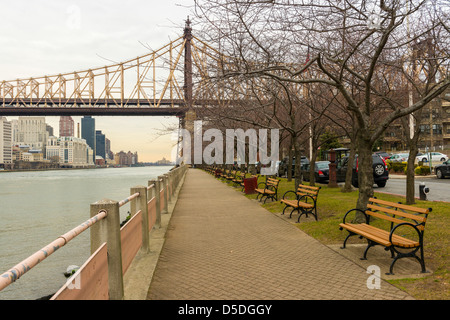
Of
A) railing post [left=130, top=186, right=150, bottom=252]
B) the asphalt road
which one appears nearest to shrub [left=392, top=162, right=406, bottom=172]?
the asphalt road

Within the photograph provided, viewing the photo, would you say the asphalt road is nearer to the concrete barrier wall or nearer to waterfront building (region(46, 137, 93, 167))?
the concrete barrier wall

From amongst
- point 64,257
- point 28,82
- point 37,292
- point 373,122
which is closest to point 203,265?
point 37,292

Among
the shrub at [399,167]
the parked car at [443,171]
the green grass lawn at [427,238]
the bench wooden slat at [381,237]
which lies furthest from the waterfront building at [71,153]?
the bench wooden slat at [381,237]

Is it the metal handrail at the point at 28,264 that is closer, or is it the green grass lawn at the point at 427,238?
the metal handrail at the point at 28,264

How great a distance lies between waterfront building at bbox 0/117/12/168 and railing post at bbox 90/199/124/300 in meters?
184

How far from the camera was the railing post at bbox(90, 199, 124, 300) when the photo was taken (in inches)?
143

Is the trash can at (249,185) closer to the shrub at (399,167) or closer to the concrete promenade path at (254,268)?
the concrete promenade path at (254,268)

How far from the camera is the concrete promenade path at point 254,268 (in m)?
4.38

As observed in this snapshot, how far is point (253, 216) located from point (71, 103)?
87663 mm

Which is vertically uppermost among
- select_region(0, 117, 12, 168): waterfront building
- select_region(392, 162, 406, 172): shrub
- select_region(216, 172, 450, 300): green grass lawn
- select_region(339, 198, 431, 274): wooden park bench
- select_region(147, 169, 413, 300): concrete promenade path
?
select_region(0, 117, 12, 168): waterfront building

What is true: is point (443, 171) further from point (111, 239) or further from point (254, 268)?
point (111, 239)

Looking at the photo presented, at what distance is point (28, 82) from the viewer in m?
98.8

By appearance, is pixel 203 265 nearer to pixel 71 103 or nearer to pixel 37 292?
pixel 37 292

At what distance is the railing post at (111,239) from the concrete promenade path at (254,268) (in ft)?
1.67
